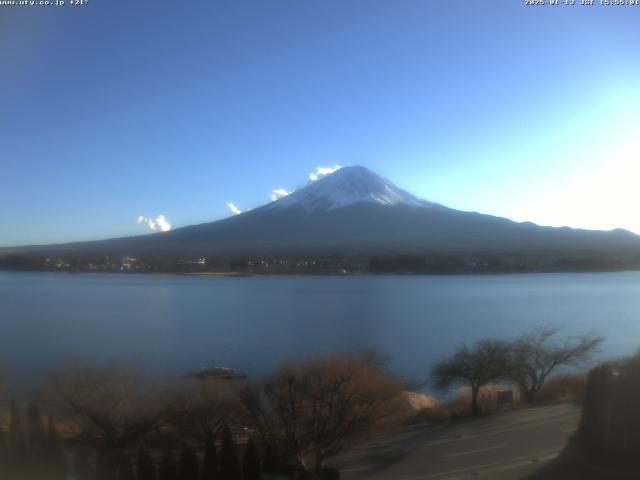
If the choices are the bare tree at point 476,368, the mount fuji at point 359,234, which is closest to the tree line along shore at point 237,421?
the bare tree at point 476,368

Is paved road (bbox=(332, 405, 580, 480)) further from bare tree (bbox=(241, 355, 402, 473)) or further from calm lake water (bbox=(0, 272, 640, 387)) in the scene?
calm lake water (bbox=(0, 272, 640, 387))

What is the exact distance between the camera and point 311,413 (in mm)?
4098

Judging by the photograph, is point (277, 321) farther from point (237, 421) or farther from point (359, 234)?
point (359, 234)

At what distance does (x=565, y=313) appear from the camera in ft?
47.3

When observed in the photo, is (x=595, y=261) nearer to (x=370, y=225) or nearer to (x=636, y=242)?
(x=636, y=242)

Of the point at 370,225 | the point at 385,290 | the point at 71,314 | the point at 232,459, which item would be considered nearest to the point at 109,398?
the point at 232,459

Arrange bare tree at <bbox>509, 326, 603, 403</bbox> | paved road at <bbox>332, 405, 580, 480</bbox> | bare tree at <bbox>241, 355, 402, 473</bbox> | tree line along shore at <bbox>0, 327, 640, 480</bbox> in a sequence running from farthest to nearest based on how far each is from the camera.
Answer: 1. bare tree at <bbox>509, 326, 603, 403</bbox>
2. bare tree at <bbox>241, 355, 402, 473</bbox>
3. paved road at <bbox>332, 405, 580, 480</bbox>
4. tree line along shore at <bbox>0, 327, 640, 480</bbox>

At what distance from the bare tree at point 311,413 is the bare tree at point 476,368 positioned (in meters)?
2.16

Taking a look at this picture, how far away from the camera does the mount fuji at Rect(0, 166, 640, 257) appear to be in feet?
128

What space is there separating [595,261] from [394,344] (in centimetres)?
2413

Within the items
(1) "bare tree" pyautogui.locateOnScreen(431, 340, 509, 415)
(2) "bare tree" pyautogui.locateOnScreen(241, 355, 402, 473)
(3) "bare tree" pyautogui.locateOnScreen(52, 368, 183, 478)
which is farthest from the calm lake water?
(2) "bare tree" pyautogui.locateOnScreen(241, 355, 402, 473)

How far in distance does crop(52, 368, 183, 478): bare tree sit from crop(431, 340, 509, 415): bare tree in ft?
11.2

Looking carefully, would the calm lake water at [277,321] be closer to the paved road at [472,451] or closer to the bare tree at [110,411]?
the bare tree at [110,411]

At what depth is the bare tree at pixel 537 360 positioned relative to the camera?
6512mm
